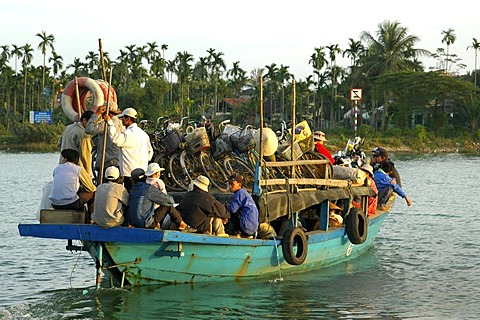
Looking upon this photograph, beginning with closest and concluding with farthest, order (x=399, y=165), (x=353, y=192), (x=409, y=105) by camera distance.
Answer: (x=353, y=192) < (x=399, y=165) < (x=409, y=105)

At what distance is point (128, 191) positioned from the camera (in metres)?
11.8

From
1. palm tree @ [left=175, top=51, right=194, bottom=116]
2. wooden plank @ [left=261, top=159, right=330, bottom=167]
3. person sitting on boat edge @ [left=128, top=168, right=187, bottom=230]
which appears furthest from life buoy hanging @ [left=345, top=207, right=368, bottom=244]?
palm tree @ [left=175, top=51, right=194, bottom=116]

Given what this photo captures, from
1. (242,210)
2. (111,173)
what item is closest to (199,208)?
(242,210)

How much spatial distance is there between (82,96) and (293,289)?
437 centimetres

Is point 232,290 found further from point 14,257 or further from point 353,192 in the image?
point 14,257

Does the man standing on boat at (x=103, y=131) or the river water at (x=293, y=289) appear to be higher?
the man standing on boat at (x=103, y=131)

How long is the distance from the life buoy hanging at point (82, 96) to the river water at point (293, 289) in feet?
7.90

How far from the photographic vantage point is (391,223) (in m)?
23.2

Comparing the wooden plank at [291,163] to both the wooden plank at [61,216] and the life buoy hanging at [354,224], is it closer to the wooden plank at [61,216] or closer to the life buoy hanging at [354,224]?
the life buoy hanging at [354,224]

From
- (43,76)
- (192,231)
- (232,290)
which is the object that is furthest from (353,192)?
(43,76)

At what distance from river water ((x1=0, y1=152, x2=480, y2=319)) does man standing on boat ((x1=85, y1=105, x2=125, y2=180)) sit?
1.65 metres

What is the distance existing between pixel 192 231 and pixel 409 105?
64.8 metres

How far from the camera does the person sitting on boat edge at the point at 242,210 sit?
40.3 ft

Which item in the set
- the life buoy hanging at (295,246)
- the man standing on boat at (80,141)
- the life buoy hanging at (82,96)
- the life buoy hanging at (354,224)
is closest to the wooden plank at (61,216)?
the man standing on boat at (80,141)
